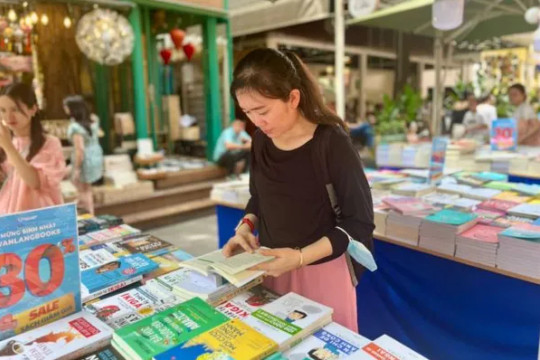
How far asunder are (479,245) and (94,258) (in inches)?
60.8

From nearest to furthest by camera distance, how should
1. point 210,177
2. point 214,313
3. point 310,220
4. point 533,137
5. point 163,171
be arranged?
point 214,313 → point 310,220 → point 533,137 → point 163,171 → point 210,177

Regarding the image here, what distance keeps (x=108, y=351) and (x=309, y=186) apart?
0.70m

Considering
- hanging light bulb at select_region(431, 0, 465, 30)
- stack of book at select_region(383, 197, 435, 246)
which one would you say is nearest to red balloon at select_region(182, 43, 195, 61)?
hanging light bulb at select_region(431, 0, 465, 30)

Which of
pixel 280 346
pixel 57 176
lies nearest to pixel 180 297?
pixel 280 346

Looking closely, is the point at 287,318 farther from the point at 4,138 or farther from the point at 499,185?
the point at 499,185

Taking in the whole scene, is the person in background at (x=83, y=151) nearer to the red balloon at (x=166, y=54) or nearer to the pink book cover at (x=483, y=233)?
the red balloon at (x=166, y=54)

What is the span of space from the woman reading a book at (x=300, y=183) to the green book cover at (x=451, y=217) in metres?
0.75

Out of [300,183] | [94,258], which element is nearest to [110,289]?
[94,258]

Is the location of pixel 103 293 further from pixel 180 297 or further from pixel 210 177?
A: pixel 210 177

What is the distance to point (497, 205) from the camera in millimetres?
2189

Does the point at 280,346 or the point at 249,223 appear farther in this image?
the point at 249,223

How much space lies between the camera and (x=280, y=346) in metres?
0.91

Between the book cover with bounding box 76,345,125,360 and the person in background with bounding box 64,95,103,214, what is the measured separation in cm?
349

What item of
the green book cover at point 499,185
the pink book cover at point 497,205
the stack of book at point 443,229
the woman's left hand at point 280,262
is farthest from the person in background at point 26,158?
the green book cover at point 499,185
